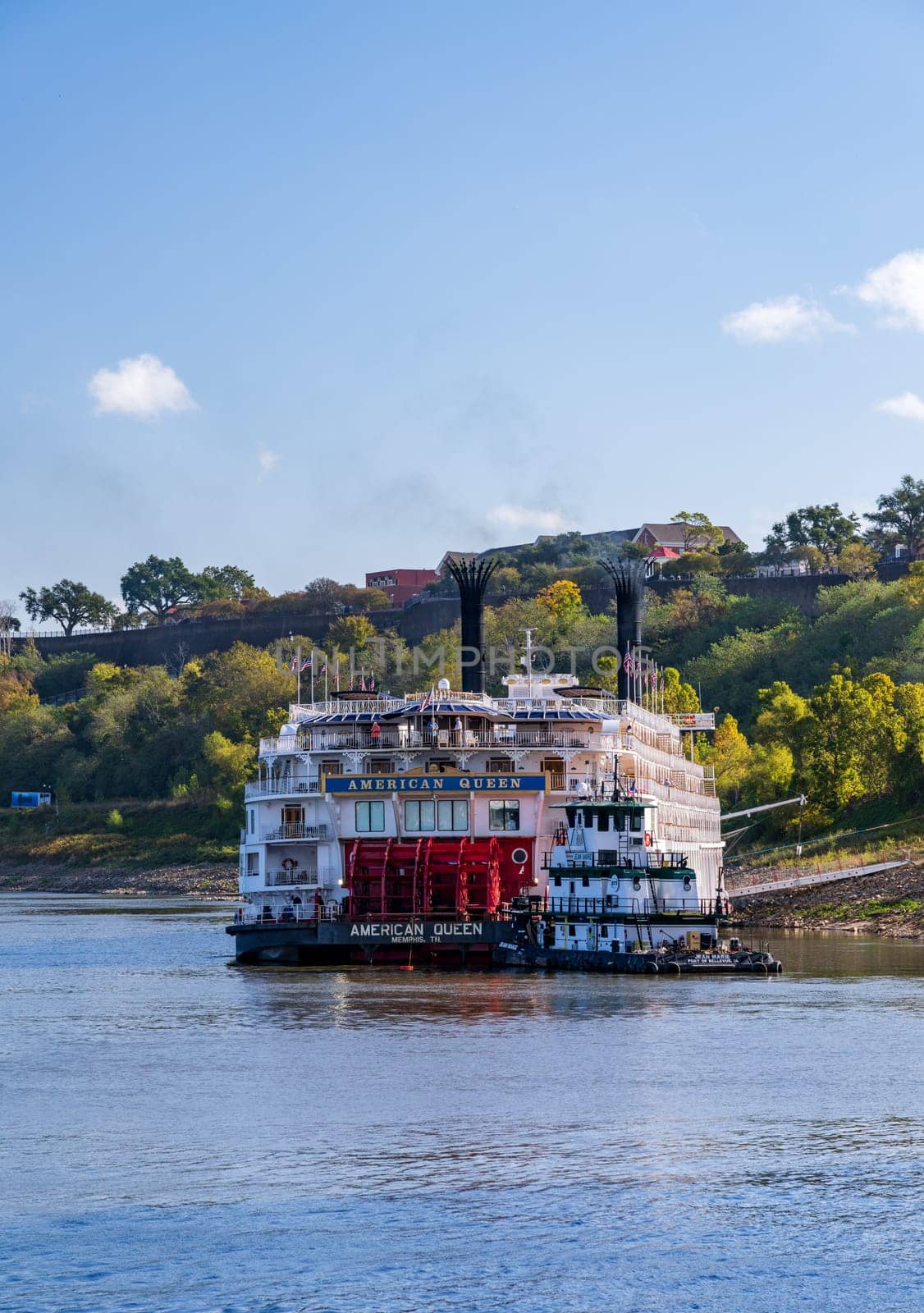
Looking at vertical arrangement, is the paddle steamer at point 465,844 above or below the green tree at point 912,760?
below

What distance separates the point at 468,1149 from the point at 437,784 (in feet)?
106

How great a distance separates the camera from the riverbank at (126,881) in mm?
144375

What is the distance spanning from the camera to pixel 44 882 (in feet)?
513

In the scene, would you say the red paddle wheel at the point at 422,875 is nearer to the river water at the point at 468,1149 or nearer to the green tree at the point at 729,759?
the river water at the point at 468,1149

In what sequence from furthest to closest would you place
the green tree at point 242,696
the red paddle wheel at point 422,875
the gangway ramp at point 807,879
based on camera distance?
the green tree at point 242,696 < the gangway ramp at point 807,879 < the red paddle wheel at point 422,875

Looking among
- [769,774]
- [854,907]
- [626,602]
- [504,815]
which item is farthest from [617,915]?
[769,774]

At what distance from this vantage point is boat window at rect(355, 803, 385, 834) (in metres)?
67.7

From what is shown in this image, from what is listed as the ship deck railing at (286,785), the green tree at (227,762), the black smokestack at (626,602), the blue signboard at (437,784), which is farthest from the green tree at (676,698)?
the blue signboard at (437,784)

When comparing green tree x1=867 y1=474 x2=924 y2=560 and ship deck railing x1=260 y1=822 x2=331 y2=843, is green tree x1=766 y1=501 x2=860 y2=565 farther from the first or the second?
ship deck railing x1=260 y1=822 x2=331 y2=843

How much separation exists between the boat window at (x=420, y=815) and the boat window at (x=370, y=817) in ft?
2.92

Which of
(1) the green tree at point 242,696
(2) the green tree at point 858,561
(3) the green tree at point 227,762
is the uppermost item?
(2) the green tree at point 858,561

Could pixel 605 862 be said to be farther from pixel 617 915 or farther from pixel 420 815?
pixel 420 815

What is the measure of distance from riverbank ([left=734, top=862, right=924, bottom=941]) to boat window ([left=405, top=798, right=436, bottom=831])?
23.3 m

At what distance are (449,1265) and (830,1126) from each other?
11.5 meters
